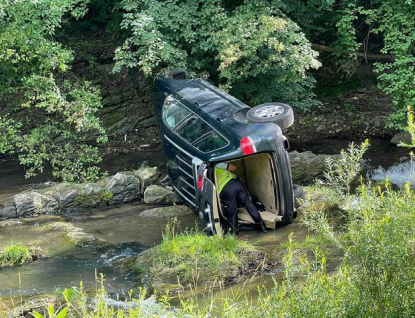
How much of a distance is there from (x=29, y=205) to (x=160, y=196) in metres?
2.49

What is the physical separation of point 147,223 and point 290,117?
10.3ft

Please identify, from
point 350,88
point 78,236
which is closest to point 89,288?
point 78,236

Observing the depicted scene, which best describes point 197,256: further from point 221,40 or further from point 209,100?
point 221,40

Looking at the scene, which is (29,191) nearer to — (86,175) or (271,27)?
(86,175)

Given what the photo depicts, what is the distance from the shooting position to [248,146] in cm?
995

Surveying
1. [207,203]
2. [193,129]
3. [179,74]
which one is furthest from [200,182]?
[179,74]

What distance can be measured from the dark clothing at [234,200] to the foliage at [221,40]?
13.7 ft

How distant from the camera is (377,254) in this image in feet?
16.1

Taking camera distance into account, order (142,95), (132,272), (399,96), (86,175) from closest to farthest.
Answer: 1. (132,272)
2. (86,175)
3. (399,96)
4. (142,95)

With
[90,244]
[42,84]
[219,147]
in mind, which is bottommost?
[90,244]

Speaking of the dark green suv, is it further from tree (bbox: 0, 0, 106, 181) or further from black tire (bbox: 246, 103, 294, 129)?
tree (bbox: 0, 0, 106, 181)

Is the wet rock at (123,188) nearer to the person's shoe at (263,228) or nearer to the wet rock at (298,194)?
the wet rock at (298,194)

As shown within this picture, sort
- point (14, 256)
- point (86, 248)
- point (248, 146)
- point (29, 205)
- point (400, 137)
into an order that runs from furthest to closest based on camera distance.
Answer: point (400, 137) → point (29, 205) → point (86, 248) → point (248, 146) → point (14, 256)

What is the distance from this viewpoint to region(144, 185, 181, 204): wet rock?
12.9 m
